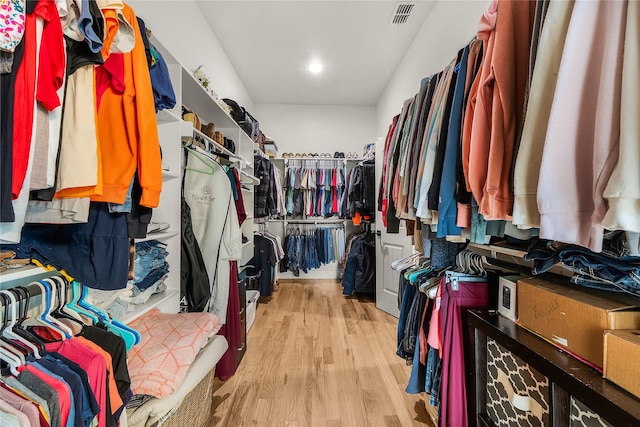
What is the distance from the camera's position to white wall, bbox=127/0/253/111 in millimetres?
1725

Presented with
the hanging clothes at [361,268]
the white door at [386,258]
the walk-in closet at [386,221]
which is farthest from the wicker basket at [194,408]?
the hanging clothes at [361,268]

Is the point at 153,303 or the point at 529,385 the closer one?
the point at 529,385

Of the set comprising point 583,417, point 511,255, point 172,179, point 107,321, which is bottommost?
point 583,417

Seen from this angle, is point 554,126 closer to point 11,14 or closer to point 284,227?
point 11,14

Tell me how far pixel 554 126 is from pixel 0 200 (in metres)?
1.15

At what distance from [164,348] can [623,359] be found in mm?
1411

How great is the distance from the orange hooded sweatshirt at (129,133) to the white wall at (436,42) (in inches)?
74.9

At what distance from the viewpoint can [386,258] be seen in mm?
3234

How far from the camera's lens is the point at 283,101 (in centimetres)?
451

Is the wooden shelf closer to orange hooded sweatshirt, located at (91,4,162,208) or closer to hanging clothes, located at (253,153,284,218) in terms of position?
orange hooded sweatshirt, located at (91,4,162,208)

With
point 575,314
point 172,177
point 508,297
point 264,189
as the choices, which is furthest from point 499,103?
point 264,189

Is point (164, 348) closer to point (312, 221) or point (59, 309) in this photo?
point (59, 309)

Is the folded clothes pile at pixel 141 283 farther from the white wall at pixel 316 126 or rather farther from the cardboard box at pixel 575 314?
the white wall at pixel 316 126

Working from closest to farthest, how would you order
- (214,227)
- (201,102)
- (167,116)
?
1. (167,116)
2. (214,227)
3. (201,102)
